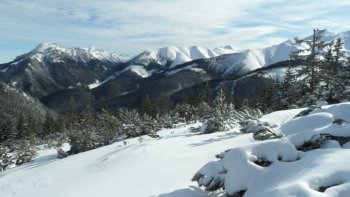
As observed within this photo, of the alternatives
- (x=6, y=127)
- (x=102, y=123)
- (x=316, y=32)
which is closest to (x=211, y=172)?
(x=316, y=32)

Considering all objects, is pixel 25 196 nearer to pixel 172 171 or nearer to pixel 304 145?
pixel 172 171

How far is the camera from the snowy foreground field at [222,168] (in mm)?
5297

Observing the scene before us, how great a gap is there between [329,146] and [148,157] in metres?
6.39

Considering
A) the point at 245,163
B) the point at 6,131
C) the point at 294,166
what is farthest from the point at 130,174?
the point at 6,131

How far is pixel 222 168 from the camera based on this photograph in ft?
22.0

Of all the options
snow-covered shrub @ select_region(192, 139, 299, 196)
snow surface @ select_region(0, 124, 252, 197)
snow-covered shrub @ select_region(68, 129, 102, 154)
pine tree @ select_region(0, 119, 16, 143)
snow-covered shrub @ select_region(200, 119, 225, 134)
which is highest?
snow-covered shrub @ select_region(192, 139, 299, 196)

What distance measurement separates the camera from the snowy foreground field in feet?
17.4

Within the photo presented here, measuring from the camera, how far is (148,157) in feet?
38.6

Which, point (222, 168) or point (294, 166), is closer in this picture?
point (294, 166)

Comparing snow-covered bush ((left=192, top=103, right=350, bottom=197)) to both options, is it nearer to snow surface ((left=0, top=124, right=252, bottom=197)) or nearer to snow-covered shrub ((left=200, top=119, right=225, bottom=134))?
snow surface ((left=0, top=124, right=252, bottom=197))

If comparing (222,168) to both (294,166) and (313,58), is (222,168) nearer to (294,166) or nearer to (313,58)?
(294,166)

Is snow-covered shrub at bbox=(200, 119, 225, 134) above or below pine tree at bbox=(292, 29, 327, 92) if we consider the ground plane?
below

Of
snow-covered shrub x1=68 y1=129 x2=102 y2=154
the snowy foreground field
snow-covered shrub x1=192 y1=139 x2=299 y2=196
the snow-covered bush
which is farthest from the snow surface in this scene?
snow-covered shrub x1=68 y1=129 x2=102 y2=154

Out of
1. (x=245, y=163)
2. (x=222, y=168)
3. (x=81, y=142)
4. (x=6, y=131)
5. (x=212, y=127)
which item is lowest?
(x=6, y=131)
